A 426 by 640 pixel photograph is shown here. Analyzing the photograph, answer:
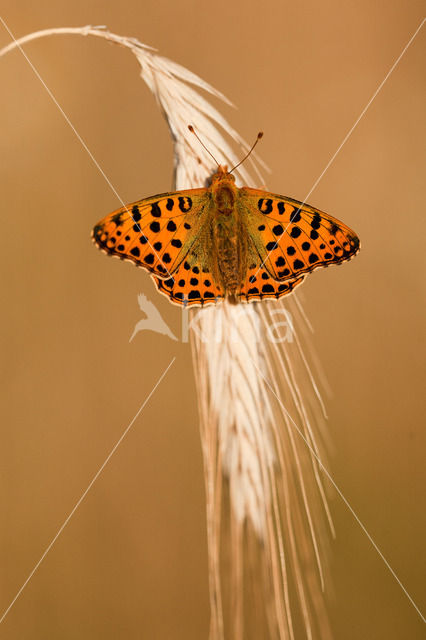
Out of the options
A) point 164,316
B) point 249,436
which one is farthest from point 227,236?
point 249,436

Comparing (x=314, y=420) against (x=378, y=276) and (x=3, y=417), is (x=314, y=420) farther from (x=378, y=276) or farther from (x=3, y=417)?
(x=3, y=417)

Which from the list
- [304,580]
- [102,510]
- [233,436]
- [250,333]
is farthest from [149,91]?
[304,580]

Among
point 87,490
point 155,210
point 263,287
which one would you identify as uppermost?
point 155,210

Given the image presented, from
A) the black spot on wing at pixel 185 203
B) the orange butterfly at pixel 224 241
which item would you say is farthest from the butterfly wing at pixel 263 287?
the black spot on wing at pixel 185 203

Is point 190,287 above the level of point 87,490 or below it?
above

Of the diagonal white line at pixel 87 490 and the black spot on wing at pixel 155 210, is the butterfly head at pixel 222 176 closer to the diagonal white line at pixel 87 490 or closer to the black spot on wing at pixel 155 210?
the black spot on wing at pixel 155 210

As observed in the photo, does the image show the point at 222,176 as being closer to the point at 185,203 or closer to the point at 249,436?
the point at 185,203
